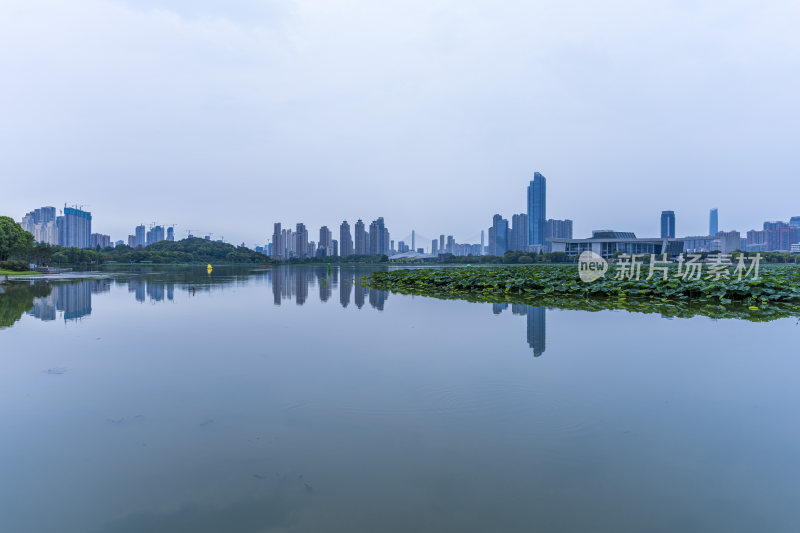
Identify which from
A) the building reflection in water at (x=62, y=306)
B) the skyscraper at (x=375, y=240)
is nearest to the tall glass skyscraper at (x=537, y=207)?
the skyscraper at (x=375, y=240)

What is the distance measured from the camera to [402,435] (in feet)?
9.50

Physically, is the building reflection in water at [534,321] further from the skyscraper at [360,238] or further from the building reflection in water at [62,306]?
the skyscraper at [360,238]

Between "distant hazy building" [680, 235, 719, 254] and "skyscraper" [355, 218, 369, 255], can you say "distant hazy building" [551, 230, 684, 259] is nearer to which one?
"distant hazy building" [680, 235, 719, 254]

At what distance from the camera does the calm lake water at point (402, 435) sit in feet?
6.78

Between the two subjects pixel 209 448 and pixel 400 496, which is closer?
pixel 400 496

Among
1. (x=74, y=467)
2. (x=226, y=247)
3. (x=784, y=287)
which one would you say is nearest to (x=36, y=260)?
(x=226, y=247)

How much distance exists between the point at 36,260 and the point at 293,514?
2352 inches

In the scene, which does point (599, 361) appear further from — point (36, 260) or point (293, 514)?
point (36, 260)

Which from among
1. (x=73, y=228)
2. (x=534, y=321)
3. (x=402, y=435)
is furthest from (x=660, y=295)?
(x=73, y=228)

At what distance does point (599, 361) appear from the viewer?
4.87m

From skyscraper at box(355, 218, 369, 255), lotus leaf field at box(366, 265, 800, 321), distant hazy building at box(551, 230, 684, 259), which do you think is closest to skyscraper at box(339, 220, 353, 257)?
skyscraper at box(355, 218, 369, 255)

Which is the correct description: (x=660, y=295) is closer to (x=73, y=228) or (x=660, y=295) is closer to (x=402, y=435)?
(x=402, y=435)

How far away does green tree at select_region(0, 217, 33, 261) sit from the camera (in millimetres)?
33531

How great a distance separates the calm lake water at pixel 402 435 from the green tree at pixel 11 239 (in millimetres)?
37976
